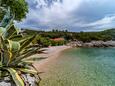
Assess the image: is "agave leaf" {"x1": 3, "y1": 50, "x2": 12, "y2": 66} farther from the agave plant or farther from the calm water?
the calm water

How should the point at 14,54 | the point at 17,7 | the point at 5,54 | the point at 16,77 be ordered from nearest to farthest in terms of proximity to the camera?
the point at 16,77 < the point at 5,54 < the point at 14,54 < the point at 17,7

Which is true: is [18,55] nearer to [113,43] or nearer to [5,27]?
[5,27]

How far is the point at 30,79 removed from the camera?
8109 millimetres

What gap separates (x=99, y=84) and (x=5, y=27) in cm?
574

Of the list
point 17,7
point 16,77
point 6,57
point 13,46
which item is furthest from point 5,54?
point 17,7

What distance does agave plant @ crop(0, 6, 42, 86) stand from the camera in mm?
6848

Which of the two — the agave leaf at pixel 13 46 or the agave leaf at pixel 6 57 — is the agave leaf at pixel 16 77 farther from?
the agave leaf at pixel 13 46

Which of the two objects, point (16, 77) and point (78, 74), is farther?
point (78, 74)

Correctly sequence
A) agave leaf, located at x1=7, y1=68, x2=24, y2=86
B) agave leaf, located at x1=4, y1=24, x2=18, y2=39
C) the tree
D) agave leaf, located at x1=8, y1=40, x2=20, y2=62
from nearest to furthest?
1. agave leaf, located at x1=7, y1=68, x2=24, y2=86
2. agave leaf, located at x1=8, y1=40, x2=20, y2=62
3. agave leaf, located at x1=4, y1=24, x2=18, y2=39
4. the tree

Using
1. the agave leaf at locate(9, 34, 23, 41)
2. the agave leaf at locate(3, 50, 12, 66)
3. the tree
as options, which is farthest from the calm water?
the tree

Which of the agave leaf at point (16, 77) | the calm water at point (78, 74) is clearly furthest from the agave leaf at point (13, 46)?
the calm water at point (78, 74)

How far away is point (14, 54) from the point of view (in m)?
7.21

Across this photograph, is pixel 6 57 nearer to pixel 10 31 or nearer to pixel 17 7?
pixel 10 31

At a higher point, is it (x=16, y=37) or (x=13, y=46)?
(x=16, y=37)
